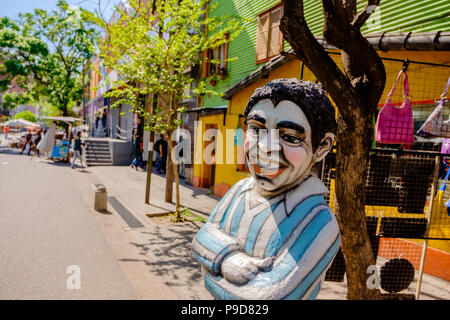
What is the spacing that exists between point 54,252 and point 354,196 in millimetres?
4890

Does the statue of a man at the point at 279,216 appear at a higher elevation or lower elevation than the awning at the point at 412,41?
lower

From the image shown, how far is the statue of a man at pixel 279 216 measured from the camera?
149 centimetres

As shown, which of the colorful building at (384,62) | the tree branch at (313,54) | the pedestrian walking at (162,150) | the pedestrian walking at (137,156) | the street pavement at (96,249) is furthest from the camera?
the pedestrian walking at (137,156)

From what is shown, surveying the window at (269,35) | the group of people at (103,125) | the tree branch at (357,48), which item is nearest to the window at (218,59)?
the window at (269,35)

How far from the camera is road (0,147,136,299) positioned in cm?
432

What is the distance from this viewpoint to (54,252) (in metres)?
5.52

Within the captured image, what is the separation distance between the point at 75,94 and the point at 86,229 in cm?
2428

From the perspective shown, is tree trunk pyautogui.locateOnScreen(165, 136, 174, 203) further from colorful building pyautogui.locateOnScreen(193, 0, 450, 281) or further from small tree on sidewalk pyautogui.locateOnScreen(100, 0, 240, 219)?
colorful building pyautogui.locateOnScreen(193, 0, 450, 281)

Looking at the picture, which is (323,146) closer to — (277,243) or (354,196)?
(277,243)

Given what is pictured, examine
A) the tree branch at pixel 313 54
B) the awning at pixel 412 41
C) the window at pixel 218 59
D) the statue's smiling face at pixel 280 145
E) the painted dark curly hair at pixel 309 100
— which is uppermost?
the window at pixel 218 59

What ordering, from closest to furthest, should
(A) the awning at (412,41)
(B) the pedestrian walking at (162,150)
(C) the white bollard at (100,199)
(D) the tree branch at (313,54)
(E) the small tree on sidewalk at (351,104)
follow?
(D) the tree branch at (313,54), (E) the small tree on sidewalk at (351,104), (A) the awning at (412,41), (C) the white bollard at (100,199), (B) the pedestrian walking at (162,150)

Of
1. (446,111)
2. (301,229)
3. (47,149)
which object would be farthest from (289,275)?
(47,149)

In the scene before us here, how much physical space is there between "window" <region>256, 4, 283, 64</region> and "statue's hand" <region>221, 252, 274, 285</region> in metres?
8.47

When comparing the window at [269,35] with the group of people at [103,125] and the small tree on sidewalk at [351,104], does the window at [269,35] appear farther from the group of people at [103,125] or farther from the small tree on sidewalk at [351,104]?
the group of people at [103,125]
